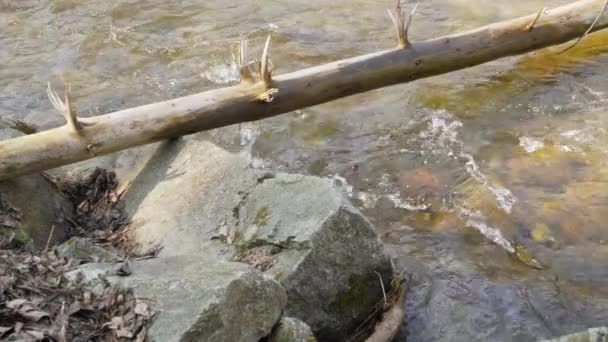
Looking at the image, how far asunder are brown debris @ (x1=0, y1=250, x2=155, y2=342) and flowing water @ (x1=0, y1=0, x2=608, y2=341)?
2.12 metres

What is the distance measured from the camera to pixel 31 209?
509 cm

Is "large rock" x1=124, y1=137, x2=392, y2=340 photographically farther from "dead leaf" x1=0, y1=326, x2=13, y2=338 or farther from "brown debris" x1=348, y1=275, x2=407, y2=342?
"dead leaf" x1=0, y1=326, x2=13, y2=338

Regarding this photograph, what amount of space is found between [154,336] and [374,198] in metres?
3.24

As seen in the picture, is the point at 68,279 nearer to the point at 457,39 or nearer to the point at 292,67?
the point at 457,39

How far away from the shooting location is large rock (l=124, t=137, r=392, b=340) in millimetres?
4156

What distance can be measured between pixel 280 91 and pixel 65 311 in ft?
10.5

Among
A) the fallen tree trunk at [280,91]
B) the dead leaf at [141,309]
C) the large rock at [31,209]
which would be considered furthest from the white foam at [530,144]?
the dead leaf at [141,309]

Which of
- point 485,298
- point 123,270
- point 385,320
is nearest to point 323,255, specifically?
point 385,320

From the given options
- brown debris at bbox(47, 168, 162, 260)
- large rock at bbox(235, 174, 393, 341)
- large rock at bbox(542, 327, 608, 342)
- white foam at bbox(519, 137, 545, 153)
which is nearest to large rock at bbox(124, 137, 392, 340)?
large rock at bbox(235, 174, 393, 341)

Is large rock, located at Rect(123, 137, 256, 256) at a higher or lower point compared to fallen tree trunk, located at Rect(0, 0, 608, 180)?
lower

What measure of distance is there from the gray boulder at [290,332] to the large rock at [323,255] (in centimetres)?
44

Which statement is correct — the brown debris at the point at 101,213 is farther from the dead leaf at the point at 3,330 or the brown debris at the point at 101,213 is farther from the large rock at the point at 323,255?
the dead leaf at the point at 3,330

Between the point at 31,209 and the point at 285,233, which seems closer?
the point at 285,233

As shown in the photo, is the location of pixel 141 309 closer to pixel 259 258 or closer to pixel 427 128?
pixel 259 258
